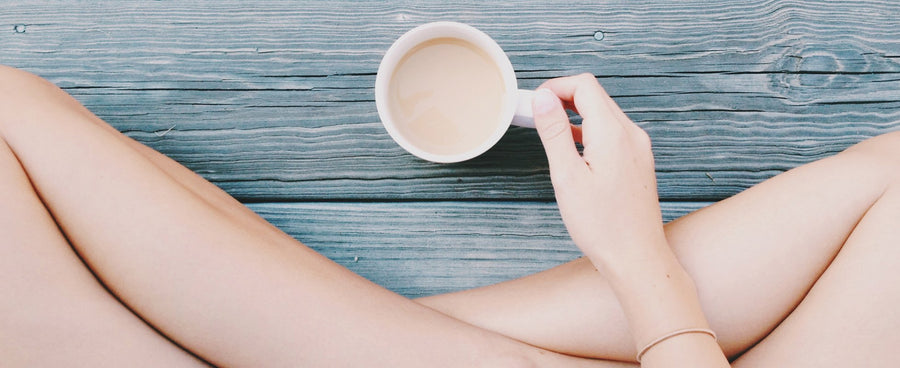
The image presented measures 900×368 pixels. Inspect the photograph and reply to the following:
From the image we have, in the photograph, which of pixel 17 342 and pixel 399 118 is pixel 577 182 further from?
pixel 17 342

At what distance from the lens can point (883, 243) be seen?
0.60 metres

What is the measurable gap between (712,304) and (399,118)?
0.43 m

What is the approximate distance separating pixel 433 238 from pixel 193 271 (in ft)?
1.10

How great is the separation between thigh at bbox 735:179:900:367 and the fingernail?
356 mm

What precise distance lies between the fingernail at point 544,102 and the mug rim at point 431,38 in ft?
0.13

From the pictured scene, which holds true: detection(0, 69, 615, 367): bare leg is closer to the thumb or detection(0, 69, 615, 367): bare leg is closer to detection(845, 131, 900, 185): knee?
the thumb

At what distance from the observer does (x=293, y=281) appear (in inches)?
24.6

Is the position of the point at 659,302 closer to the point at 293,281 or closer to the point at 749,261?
the point at 749,261

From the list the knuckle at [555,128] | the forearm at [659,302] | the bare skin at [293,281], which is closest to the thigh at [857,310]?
the bare skin at [293,281]

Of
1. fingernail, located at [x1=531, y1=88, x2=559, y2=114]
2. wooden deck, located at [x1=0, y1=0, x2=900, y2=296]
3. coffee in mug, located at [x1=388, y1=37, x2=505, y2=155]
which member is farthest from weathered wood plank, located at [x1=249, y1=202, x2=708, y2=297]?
fingernail, located at [x1=531, y1=88, x2=559, y2=114]

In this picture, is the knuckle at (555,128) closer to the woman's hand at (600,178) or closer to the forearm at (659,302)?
the woman's hand at (600,178)

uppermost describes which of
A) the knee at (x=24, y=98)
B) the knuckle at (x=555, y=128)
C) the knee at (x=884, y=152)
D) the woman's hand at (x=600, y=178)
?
the knee at (x=24, y=98)

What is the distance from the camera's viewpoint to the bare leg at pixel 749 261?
24.9 inches

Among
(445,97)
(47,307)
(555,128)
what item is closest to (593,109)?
(555,128)
